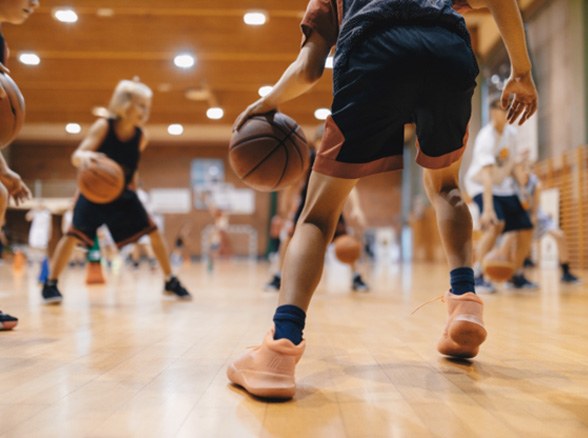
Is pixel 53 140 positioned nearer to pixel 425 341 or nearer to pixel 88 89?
pixel 88 89

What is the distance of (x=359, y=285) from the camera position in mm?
5961

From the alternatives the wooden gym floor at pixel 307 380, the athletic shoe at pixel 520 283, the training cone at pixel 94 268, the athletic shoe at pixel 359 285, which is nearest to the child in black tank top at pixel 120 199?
the wooden gym floor at pixel 307 380

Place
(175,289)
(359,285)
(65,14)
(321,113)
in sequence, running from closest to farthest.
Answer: (175,289), (359,285), (65,14), (321,113)

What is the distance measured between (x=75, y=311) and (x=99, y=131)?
1.41m

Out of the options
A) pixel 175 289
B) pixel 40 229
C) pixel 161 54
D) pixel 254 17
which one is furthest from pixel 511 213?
pixel 40 229

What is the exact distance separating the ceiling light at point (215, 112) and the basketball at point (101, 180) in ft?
36.5

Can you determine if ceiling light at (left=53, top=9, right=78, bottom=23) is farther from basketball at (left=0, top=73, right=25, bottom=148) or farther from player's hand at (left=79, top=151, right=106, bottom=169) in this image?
basketball at (left=0, top=73, right=25, bottom=148)

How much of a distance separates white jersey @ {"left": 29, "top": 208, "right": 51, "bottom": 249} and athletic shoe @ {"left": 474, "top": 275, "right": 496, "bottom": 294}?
13.9 m

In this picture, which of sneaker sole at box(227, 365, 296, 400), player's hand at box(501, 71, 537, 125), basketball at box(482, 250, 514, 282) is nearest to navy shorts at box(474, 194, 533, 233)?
basketball at box(482, 250, 514, 282)

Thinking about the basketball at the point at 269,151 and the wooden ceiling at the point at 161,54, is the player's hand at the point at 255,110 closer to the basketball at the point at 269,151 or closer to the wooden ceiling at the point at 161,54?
the basketball at the point at 269,151

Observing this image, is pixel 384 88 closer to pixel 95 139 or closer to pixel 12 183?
pixel 12 183

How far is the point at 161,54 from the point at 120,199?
7232 mm

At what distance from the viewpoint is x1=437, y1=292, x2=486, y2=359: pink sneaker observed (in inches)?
78.5

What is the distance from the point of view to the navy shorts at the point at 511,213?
5.61 m
